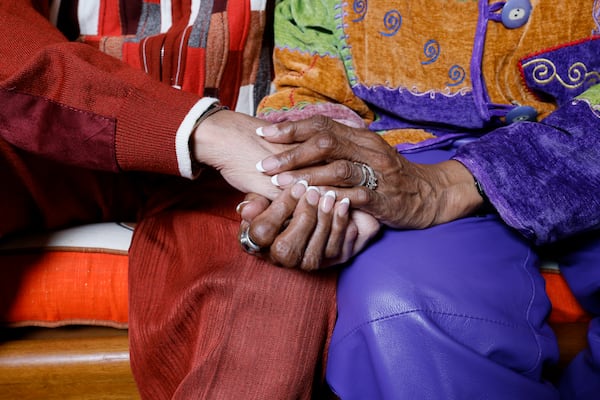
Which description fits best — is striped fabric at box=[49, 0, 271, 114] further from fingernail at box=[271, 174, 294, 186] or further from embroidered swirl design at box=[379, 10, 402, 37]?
fingernail at box=[271, 174, 294, 186]

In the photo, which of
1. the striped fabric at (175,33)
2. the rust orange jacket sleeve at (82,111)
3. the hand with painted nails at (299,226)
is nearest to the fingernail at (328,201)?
the hand with painted nails at (299,226)

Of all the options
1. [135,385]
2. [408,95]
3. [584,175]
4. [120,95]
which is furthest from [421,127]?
[135,385]

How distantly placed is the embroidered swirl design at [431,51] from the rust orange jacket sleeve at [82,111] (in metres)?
0.44

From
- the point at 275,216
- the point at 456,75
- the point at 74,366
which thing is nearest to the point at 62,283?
the point at 74,366

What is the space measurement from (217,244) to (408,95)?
0.45 m

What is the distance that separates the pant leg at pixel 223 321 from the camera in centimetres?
67

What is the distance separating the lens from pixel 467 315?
0.67 meters

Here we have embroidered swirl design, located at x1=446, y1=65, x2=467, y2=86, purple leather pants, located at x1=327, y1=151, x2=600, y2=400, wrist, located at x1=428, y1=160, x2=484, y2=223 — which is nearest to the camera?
purple leather pants, located at x1=327, y1=151, x2=600, y2=400

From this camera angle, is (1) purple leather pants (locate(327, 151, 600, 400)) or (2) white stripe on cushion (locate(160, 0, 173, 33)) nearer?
(1) purple leather pants (locate(327, 151, 600, 400))

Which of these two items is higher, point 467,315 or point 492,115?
point 492,115

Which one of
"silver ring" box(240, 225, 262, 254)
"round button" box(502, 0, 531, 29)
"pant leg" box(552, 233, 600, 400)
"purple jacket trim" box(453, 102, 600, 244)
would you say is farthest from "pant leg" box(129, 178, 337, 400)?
"round button" box(502, 0, 531, 29)

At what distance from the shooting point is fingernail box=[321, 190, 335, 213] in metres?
0.66

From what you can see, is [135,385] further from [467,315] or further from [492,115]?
[492,115]

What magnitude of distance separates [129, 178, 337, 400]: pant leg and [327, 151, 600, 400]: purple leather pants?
6 cm
